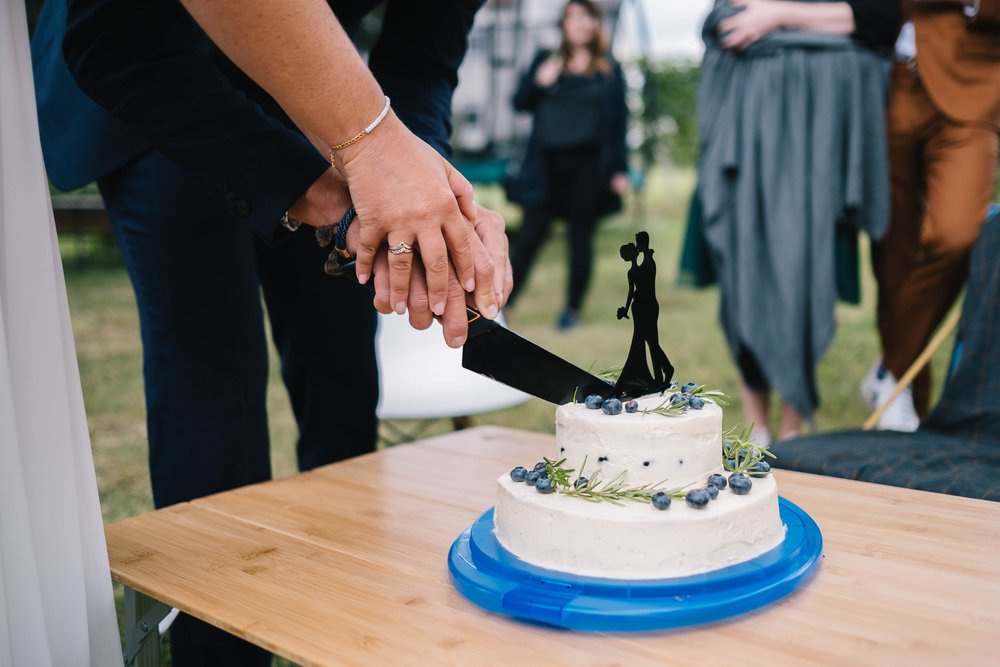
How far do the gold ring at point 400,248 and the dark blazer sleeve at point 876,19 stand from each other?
2496 mm

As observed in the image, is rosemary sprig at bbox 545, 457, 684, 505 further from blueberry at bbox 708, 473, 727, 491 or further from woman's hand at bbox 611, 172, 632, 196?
woman's hand at bbox 611, 172, 632, 196

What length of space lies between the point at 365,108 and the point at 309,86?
0.08m

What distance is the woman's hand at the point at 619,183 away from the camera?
21.6 ft

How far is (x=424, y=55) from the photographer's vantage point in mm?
1827

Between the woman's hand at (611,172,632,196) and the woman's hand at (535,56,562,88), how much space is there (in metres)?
0.82

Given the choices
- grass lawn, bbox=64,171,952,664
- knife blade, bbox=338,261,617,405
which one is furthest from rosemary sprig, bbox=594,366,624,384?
grass lawn, bbox=64,171,952,664

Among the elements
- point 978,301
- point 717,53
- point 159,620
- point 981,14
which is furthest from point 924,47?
point 159,620

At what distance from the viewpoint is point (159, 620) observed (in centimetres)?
132

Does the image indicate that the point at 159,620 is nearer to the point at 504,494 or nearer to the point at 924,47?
the point at 504,494

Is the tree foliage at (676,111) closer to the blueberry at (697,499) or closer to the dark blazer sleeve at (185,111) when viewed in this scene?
the dark blazer sleeve at (185,111)

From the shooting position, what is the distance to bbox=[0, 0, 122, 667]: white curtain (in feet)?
3.48

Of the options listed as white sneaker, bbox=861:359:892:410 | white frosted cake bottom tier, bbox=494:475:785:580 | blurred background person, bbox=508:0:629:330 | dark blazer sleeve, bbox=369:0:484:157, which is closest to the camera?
white frosted cake bottom tier, bbox=494:475:785:580

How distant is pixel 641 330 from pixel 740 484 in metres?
0.28

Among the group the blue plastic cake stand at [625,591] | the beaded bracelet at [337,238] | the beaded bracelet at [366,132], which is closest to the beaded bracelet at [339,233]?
the beaded bracelet at [337,238]
